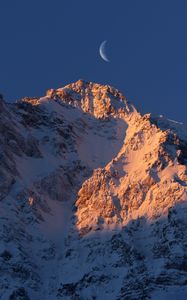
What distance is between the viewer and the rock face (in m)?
125

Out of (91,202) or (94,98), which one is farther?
(94,98)

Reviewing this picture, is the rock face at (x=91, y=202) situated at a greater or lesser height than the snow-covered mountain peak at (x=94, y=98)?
lesser

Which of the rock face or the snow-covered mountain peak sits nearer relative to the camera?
the rock face

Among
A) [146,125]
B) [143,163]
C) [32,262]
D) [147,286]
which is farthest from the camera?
[146,125]

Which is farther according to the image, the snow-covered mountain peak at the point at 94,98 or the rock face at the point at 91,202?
the snow-covered mountain peak at the point at 94,98

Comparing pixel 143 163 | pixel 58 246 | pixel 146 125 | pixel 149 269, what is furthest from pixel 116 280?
pixel 146 125

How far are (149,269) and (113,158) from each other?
30278mm

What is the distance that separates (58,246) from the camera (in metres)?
135

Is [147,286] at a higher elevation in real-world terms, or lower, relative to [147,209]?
lower

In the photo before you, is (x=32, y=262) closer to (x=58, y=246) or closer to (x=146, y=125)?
(x=58, y=246)

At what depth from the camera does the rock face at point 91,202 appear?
12494 cm

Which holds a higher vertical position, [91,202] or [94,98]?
[94,98]

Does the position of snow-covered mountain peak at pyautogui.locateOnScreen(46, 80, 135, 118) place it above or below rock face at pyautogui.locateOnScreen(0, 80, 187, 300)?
above

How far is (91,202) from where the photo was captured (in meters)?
140
